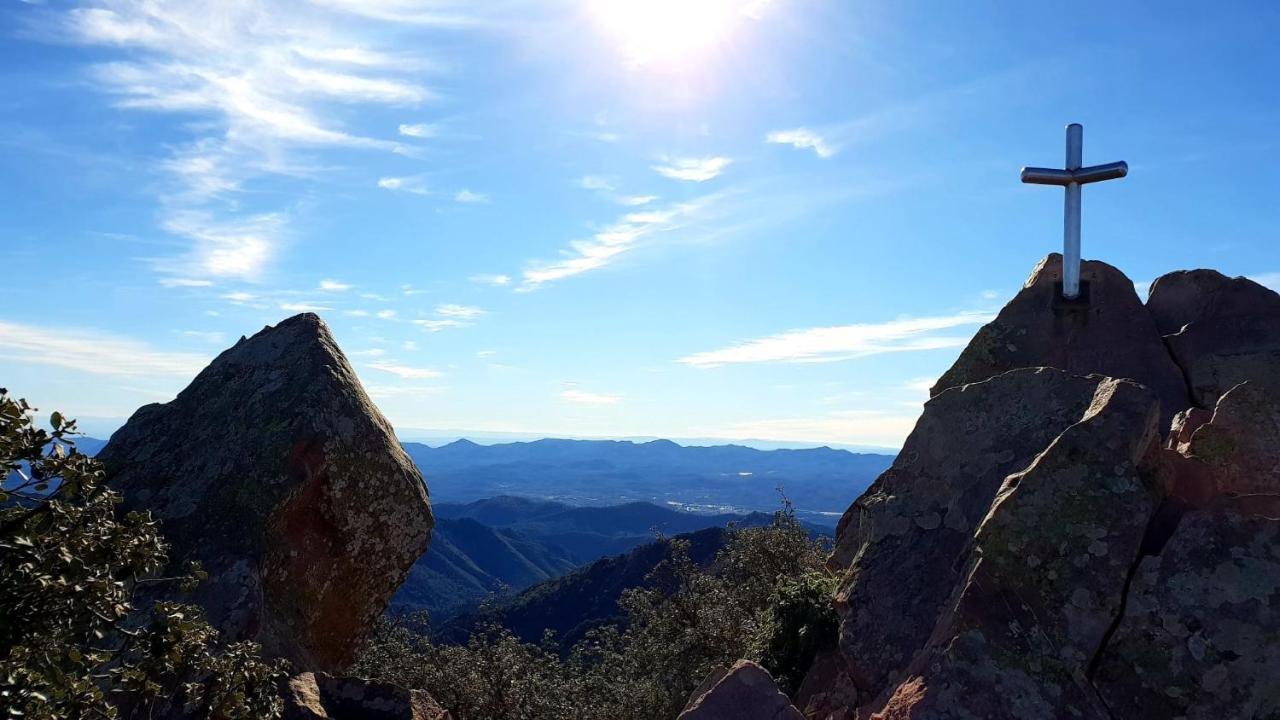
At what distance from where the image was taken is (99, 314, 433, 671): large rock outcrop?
40.2ft

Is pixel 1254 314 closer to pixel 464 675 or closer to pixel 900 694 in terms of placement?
pixel 900 694

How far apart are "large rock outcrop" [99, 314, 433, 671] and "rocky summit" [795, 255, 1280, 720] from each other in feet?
24.3

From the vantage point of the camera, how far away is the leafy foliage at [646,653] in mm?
23391

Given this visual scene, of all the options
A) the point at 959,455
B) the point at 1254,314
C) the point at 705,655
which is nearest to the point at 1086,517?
the point at 959,455

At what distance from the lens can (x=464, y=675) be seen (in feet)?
88.9

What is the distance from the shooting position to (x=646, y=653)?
2873 cm

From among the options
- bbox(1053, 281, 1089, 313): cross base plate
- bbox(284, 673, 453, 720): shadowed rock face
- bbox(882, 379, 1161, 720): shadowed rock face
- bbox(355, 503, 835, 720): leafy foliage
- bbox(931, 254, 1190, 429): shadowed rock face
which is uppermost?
bbox(1053, 281, 1089, 313): cross base plate

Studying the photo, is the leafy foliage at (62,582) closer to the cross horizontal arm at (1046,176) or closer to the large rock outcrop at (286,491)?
the large rock outcrop at (286,491)

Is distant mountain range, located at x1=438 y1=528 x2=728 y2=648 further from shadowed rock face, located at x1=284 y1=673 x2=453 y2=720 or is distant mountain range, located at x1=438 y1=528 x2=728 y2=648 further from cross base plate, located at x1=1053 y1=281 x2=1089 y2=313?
shadowed rock face, located at x1=284 y1=673 x2=453 y2=720

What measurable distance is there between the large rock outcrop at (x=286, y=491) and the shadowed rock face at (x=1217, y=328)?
1453 centimetres

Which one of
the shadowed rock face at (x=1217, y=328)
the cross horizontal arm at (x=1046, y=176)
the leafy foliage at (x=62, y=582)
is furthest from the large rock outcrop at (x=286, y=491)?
the shadowed rock face at (x=1217, y=328)

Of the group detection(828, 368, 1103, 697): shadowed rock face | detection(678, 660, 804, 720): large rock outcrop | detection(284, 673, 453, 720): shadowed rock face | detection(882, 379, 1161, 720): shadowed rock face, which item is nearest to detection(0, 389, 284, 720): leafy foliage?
detection(284, 673, 453, 720): shadowed rock face

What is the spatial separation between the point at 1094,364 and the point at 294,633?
15.2 metres

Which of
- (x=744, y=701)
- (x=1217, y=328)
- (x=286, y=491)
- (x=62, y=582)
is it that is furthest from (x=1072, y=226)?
(x=62, y=582)
